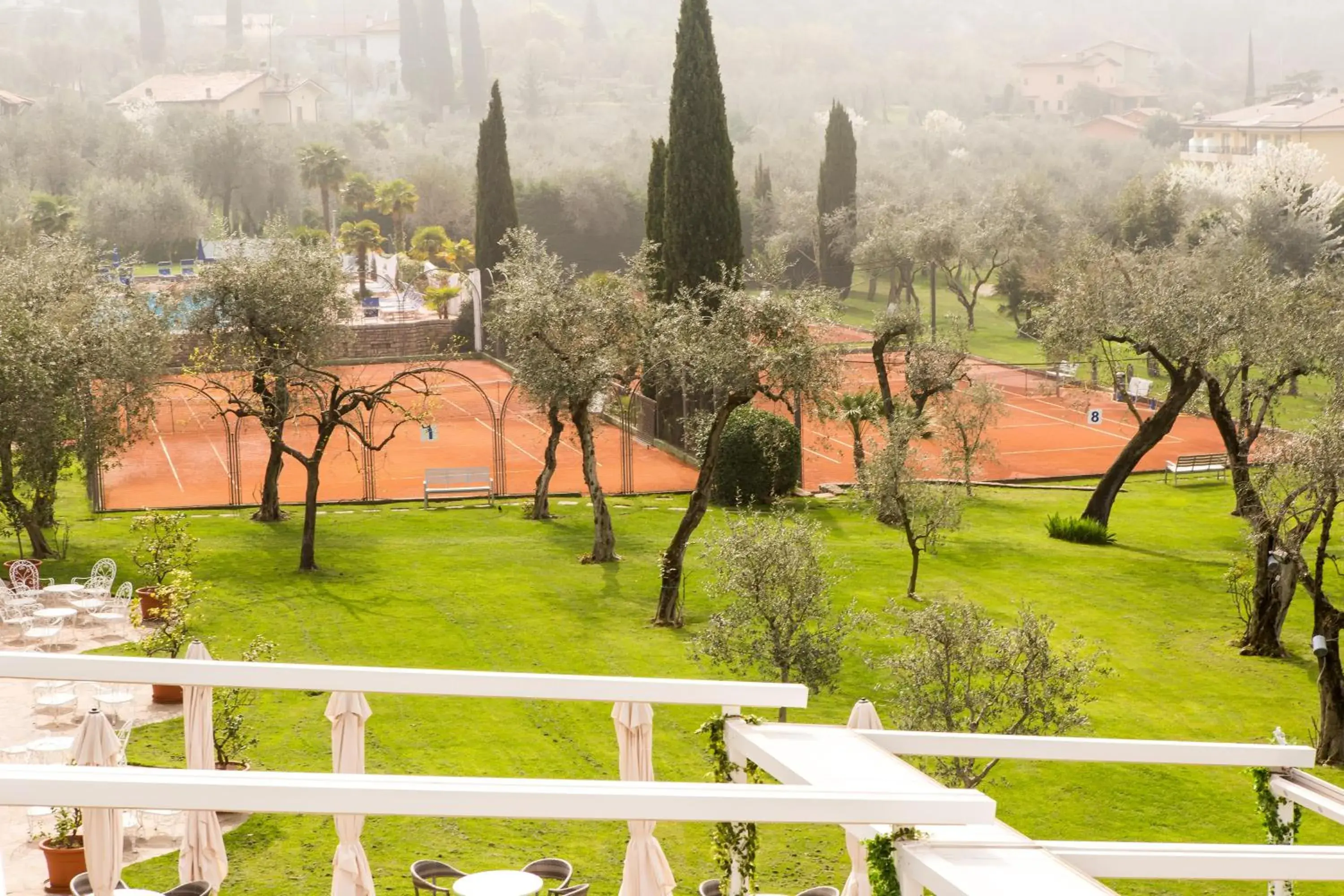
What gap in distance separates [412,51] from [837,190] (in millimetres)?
135053

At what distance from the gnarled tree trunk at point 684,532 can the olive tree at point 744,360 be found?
0.01 meters

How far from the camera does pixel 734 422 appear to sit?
3044 cm

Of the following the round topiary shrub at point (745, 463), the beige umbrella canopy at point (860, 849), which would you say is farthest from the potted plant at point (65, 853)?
the round topiary shrub at point (745, 463)

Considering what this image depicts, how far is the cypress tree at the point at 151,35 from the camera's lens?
196 metres

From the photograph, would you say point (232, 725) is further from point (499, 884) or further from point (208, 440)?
point (208, 440)

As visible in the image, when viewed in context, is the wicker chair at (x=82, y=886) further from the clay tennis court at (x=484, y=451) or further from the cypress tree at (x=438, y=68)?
the cypress tree at (x=438, y=68)

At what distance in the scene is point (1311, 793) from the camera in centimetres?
854

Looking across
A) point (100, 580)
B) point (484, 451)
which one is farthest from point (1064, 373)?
point (100, 580)

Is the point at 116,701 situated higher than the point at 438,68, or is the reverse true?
the point at 438,68

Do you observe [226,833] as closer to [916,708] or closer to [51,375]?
[916,708]

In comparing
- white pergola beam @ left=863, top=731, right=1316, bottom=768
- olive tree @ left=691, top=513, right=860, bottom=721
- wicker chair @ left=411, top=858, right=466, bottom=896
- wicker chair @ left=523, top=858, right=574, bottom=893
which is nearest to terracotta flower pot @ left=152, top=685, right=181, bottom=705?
olive tree @ left=691, top=513, right=860, bottom=721

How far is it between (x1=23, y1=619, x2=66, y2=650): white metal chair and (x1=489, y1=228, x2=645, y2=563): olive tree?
27.5 ft

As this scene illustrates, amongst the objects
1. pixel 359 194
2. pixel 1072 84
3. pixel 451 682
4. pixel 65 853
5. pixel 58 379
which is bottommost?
pixel 65 853

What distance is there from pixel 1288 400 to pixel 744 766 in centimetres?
4295
